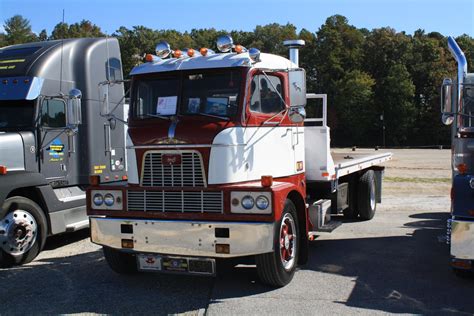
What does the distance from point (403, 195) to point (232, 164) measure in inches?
414

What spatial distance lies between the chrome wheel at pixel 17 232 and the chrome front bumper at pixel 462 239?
5.79 meters

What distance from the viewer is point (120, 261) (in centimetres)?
634

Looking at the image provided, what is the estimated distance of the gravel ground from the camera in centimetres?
524

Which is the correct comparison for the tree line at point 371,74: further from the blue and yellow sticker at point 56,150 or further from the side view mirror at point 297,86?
the side view mirror at point 297,86

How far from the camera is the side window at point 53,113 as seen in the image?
8180 millimetres

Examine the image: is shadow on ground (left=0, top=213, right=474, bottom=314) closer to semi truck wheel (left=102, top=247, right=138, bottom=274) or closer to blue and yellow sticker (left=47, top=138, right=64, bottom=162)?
semi truck wheel (left=102, top=247, right=138, bottom=274)

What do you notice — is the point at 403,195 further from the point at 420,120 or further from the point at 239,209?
the point at 420,120

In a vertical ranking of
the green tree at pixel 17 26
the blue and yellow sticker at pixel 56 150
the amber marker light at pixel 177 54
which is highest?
the green tree at pixel 17 26

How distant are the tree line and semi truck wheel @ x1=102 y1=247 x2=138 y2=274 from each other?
Answer: 6116 cm

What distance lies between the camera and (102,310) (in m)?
5.21

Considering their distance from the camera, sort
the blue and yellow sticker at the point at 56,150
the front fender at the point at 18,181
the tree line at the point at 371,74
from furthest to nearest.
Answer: the tree line at the point at 371,74 < the blue and yellow sticker at the point at 56,150 < the front fender at the point at 18,181

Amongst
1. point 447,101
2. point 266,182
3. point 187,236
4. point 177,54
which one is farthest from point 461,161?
point 177,54

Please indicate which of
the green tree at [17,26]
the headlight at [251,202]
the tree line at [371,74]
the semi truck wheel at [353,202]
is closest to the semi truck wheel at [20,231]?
the headlight at [251,202]

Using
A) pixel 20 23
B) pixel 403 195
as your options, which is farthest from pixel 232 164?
pixel 20 23
